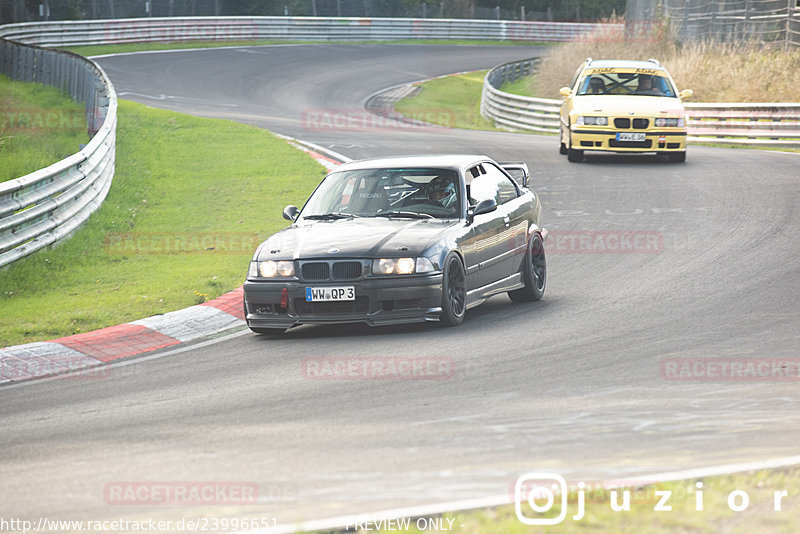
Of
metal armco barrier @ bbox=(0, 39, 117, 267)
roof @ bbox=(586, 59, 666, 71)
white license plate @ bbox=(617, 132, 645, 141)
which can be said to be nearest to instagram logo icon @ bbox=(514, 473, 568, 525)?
metal armco barrier @ bbox=(0, 39, 117, 267)

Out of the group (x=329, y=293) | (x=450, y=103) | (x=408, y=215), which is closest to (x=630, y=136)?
(x=408, y=215)

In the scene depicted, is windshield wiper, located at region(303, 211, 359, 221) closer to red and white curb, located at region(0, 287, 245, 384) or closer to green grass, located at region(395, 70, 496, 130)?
red and white curb, located at region(0, 287, 245, 384)

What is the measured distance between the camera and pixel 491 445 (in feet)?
19.3

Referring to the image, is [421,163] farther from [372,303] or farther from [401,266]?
[372,303]

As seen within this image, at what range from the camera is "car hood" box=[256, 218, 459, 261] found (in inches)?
376

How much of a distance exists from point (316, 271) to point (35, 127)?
14.9 metres

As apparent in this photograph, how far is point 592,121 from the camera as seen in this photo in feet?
69.6

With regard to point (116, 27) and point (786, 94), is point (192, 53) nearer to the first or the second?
point (116, 27)

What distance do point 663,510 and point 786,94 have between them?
87.0 feet

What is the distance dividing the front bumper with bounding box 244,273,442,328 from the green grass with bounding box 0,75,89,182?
8243 mm

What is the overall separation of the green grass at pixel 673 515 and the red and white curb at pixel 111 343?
474 cm

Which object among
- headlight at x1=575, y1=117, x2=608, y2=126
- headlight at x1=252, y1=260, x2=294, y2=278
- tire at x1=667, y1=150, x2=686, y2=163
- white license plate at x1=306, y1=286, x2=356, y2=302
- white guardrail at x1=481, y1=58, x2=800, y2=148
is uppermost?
headlight at x1=252, y1=260, x2=294, y2=278
